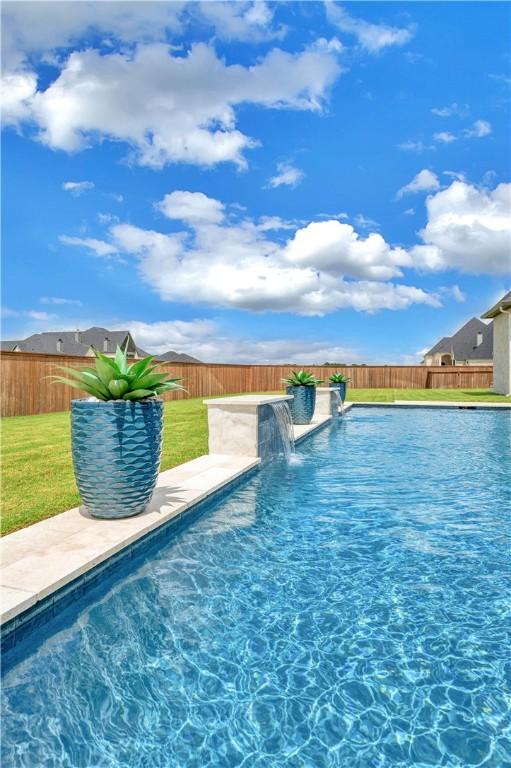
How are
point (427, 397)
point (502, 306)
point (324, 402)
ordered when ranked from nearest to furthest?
point (324, 402), point (427, 397), point (502, 306)

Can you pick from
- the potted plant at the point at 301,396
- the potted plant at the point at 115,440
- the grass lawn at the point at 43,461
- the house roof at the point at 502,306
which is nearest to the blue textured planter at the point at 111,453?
the potted plant at the point at 115,440

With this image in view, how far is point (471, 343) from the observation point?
44906 millimetres

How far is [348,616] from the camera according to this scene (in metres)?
2.74

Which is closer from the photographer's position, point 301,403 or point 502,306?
point 301,403

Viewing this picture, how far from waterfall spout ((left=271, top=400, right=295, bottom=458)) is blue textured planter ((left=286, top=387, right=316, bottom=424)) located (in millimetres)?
2055

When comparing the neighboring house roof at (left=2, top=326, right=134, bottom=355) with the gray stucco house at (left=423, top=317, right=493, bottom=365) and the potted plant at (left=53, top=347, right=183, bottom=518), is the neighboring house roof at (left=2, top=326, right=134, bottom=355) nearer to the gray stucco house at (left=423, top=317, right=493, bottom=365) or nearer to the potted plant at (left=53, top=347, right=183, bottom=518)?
the gray stucco house at (left=423, top=317, right=493, bottom=365)

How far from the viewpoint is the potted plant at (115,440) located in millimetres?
3742

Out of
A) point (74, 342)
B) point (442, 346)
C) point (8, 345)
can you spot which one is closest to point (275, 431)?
point (74, 342)

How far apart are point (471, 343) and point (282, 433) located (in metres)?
43.2

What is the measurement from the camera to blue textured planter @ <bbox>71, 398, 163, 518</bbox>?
374cm

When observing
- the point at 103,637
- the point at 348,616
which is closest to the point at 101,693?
the point at 103,637

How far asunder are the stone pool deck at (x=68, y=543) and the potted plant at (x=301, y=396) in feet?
18.7

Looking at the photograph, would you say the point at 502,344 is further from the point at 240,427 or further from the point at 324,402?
the point at 240,427

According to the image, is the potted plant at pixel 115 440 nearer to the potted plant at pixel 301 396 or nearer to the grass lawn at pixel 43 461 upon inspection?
the grass lawn at pixel 43 461
